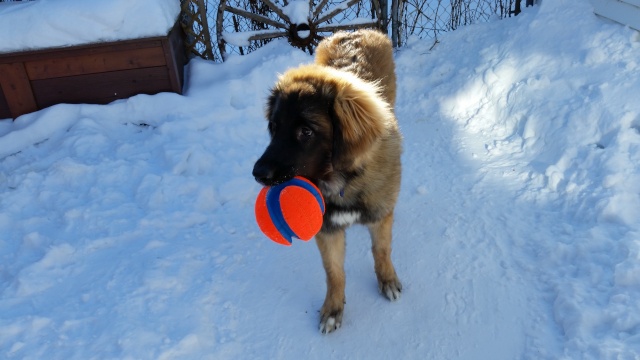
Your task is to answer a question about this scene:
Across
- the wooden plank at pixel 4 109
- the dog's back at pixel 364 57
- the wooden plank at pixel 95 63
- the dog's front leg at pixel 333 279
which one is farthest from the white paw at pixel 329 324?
the wooden plank at pixel 4 109

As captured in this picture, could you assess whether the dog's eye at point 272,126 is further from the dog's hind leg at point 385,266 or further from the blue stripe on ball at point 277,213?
the dog's hind leg at point 385,266

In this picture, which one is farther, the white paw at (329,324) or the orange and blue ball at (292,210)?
the white paw at (329,324)

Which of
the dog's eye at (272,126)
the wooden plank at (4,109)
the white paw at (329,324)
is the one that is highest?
the dog's eye at (272,126)

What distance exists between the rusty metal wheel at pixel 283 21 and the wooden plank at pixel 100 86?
107cm

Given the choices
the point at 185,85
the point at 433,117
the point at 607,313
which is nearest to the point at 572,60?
the point at 433,117

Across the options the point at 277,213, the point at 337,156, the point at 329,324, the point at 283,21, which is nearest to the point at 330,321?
the point at 329,324

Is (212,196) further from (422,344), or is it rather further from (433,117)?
(433,117)

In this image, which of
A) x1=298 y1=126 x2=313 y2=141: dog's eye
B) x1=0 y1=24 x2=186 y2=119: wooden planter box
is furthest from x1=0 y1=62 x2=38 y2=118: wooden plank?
x1=298 y1=126 x2=313 y2=141: dog's eye

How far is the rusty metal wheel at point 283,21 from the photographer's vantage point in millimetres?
5031

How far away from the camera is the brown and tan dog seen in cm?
189

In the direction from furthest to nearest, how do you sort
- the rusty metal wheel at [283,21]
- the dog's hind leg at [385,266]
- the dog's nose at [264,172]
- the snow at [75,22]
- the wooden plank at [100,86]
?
the rusty metal wheel at [283,21]
the wooden plank at [100,86]
the snow at [75,22]
the dog's hind leg at [385,266]
the dog's nose at [264,172]

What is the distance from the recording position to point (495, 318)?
7.33 feet

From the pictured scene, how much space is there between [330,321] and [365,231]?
2.58 feet

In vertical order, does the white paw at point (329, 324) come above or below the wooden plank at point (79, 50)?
below
